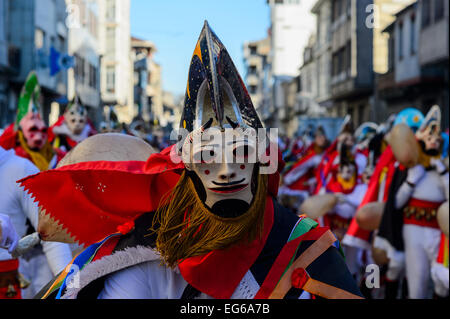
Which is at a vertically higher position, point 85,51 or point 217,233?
point 85,51

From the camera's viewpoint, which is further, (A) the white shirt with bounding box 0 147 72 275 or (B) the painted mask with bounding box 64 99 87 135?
(B) the painted mask with bounding box 64 99 87 135

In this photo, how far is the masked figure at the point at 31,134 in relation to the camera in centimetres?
580

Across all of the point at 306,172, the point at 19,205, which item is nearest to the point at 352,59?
the point at 306,172

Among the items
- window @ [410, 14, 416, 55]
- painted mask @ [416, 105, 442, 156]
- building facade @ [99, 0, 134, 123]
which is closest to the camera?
painted mask @ [416, 105, 442, 156]

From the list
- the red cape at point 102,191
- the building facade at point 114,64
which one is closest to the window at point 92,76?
the building facade at point 114,64

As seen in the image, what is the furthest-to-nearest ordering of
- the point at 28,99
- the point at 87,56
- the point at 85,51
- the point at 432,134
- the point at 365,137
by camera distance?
the point at 87,56 < the point at 85,51 < the point at 365,137 < the point at 432,134 < the point at 28,99

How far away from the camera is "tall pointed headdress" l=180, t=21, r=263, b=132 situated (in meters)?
2.35

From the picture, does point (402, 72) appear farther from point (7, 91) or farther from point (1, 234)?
point (1, 234)

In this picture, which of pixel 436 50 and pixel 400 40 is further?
pixel 400 40

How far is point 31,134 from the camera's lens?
591 centimetres

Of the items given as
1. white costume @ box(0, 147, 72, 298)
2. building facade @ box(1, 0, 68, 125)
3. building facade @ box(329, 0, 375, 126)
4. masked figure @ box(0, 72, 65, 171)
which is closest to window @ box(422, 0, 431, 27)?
building facade @ box(329, 0, 375, 126)

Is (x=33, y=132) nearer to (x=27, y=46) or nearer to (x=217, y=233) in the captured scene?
(x=217, y=233)

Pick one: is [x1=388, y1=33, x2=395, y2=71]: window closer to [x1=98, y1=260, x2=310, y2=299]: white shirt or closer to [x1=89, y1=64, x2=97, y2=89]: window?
[x1=89, y1=64, x2=97, y2=89]: window

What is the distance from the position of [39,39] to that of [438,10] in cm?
1484
